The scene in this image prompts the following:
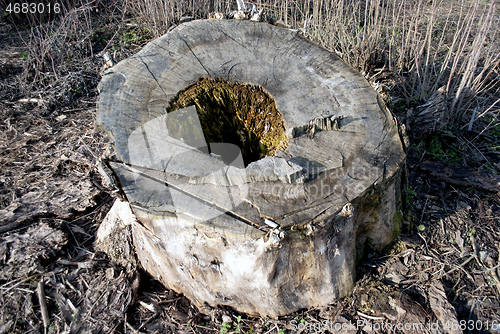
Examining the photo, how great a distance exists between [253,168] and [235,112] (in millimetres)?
717

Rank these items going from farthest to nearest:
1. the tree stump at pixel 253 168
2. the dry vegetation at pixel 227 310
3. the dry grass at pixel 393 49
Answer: the dry grass at pixel 393 49
the dry vegetation at pixel 227 310
the tree stump at pixel 253 168

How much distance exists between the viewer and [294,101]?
201 centimetres

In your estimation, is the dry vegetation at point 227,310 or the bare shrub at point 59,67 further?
the bare shrub at point 59,67

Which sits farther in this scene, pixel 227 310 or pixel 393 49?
pixel 393 49

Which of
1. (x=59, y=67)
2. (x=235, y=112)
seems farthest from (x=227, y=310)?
(x=59, y=67)

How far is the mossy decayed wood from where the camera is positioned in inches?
79.9

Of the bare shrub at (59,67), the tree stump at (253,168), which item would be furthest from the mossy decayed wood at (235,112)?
the bare shrub at (59,67)

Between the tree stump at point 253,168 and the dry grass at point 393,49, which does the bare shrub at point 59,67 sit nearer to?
the dry grass at point 393,49

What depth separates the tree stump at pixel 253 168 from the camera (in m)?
1.57

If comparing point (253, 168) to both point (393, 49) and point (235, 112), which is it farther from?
point (393, 49)

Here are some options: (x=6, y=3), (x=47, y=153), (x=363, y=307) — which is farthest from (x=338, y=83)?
(x=6, y=3)

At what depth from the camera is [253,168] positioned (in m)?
1.65

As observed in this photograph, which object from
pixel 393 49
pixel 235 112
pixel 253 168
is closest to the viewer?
pixel 253 168

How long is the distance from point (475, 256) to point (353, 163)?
1104mm
